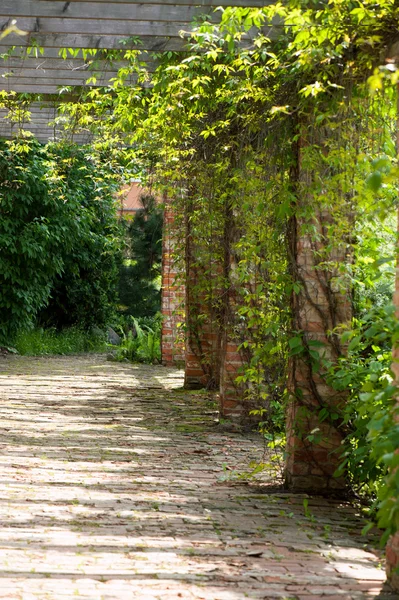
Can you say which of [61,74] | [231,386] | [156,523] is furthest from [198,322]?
[156,523]

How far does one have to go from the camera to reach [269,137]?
21.3 ft

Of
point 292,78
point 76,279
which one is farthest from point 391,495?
point 76,279

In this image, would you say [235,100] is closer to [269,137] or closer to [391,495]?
[269,137]

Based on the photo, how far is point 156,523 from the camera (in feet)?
16.9

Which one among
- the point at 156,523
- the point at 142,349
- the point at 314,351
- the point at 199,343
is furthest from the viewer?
the point at 142,349

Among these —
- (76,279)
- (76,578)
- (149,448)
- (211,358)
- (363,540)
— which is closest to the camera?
(76,578)

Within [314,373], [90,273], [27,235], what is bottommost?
[314,373]

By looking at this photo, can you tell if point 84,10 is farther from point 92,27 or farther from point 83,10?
point 92,27

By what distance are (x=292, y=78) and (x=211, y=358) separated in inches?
254

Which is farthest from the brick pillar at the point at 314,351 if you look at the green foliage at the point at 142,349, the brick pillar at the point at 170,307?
the green foliage at the point at 142,349

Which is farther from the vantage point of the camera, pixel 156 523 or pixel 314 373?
pixel 314 373

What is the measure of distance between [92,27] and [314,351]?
9.15 feet

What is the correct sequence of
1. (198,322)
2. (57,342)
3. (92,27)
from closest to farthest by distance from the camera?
(92,27) → (198,322) → (57,342)

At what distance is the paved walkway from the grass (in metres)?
9.10
